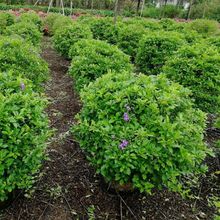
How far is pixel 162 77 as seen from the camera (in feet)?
10.1

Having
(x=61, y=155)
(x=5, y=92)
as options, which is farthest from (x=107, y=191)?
(x=5, y=92)

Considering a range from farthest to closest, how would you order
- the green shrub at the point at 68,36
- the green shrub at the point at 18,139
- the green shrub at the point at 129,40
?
1. the green shrub at the point at 129,40
2. the green shrub at the point at 68,36
3. the green shrub at the point at 18,139

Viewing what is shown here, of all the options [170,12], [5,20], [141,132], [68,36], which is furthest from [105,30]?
[170,12]

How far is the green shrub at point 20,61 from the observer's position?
12.7 ft

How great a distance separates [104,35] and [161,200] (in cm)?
738

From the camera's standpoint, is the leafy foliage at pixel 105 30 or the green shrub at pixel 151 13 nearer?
the leafy foliage at pixel 105 30

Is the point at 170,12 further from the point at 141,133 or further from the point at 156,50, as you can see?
the point at 141,133

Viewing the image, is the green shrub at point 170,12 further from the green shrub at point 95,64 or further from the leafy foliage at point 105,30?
the green shrub at point 95,64

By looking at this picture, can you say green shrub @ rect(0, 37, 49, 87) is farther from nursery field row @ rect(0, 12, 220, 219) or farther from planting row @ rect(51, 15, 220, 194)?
planting row @ rect(51, 15, 220, 194)

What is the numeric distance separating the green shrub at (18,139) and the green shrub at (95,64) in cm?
195

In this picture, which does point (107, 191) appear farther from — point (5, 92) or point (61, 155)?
point (5, 92)

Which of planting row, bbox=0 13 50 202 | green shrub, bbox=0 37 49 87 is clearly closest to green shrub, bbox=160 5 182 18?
green shrub, bbox=0 37 49 87

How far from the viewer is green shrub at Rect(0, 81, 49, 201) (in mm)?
2180

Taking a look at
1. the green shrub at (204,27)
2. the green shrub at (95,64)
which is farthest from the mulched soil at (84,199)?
the green shrub at (204,27)
